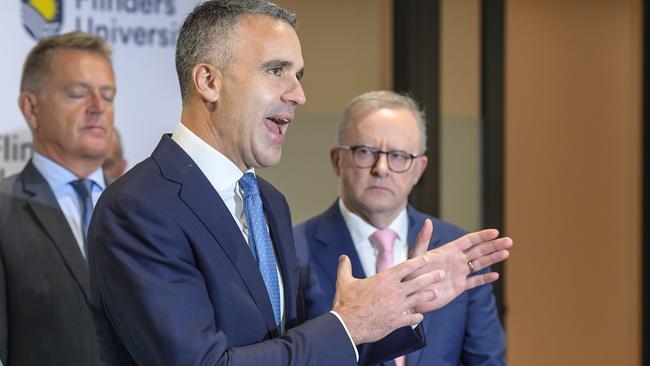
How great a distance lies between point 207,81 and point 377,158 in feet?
3.24

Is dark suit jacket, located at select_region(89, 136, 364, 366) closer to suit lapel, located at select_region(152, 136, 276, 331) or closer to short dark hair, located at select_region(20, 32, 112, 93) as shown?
suit lapel, located at select_region(152, 136, 276, 331)

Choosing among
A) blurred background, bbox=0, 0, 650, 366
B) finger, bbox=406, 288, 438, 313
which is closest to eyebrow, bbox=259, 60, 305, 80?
finger, bbox=406, 288, 438, 313

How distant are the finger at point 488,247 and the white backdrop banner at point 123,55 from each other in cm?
127

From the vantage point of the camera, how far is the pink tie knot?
2639mm

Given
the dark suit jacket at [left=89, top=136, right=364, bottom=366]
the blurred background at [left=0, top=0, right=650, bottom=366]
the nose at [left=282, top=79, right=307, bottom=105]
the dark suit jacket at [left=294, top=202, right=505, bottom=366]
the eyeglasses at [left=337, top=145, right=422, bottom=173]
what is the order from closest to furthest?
the dark suit jacket at [left=89, top=136, right=364, bottom=366] → the nose at [left=282, top=79, right=307, bottom=105] → the dark suit jacket at [left=294, top=202, right=505, bottom=366] → the eyeglasses at [left=337, top=145, right=422, bottom=173] → the blurred background at [left=0, top=0, right=650, bottom=366]

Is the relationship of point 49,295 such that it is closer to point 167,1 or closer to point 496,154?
point 167,1

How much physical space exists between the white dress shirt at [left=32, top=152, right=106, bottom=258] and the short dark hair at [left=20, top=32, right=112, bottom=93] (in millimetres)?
211

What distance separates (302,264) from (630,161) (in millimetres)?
2995

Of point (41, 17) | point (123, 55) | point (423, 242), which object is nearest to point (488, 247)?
point (423, 242)

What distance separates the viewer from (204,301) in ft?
5.38

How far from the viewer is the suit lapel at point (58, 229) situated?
2598 mm

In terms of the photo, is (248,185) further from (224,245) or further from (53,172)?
(53,172)

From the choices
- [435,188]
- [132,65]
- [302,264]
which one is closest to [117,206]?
[302,264]

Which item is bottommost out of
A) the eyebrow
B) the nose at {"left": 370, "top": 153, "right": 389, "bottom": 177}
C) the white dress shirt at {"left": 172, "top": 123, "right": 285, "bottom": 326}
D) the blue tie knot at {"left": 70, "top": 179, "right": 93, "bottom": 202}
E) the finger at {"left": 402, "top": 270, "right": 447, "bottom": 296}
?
the finger at {"left": 402, "top": 270, "right": 447, "bottom": 296}
